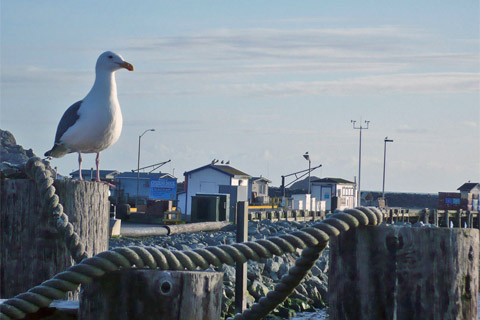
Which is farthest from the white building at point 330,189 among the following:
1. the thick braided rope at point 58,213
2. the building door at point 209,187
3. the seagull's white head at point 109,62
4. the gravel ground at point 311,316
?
the thick braided rope at point 58,213

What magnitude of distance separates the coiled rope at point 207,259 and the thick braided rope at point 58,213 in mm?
1100

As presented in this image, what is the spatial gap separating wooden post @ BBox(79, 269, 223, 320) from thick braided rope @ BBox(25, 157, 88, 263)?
132 centimetres

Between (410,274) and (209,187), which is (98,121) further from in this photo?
(209,187)

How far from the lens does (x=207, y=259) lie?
3529 mm

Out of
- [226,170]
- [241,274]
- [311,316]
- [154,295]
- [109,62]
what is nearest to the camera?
[154,295]

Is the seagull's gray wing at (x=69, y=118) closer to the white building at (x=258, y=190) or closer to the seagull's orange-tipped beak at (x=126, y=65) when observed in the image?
the seagull's orange-tipped beak at (x=126, y=65)

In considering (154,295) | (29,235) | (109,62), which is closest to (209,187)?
(109,62)

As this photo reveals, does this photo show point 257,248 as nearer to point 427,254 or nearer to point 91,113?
point 427,254

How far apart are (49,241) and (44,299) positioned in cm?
141

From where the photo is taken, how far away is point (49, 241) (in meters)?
4.75

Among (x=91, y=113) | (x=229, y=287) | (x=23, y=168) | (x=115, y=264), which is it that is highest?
(x=91, y=113)

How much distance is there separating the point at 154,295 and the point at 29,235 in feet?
5.97

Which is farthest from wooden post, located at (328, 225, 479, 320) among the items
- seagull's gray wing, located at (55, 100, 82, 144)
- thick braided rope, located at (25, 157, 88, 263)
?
seagull's gray wing, located at (55, 100, 82, 144)

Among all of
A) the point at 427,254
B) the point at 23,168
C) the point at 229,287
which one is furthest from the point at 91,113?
the point at 229,287
